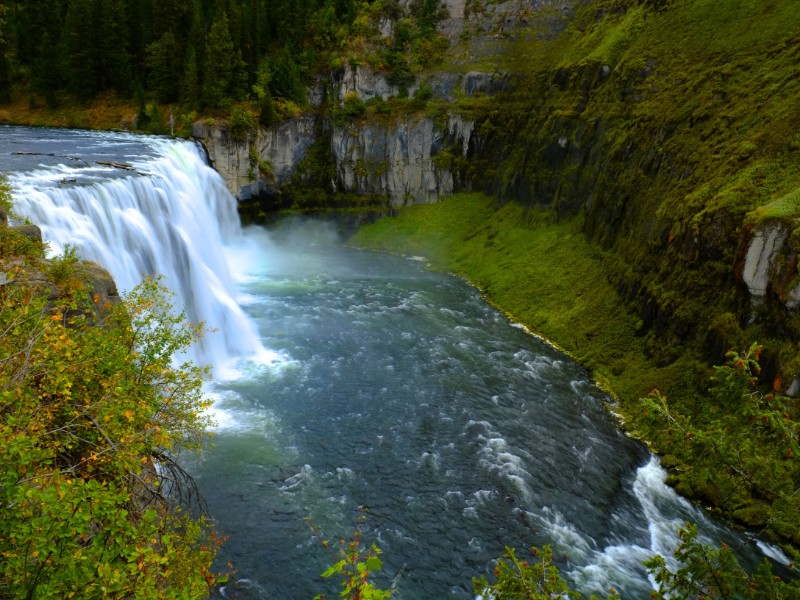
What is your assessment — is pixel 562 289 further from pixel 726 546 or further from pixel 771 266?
pixel 726 546

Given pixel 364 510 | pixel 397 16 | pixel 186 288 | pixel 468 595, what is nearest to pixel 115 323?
pixel 364 510

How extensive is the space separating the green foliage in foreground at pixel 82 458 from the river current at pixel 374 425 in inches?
257

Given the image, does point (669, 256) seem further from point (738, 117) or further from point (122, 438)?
point (122, 438)

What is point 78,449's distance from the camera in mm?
8609

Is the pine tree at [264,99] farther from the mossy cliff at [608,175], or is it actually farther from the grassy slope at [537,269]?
the grassy slope at [537,269]

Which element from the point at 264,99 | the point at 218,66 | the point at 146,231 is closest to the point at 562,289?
the point at 146,231

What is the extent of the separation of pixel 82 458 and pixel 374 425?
14.0 m

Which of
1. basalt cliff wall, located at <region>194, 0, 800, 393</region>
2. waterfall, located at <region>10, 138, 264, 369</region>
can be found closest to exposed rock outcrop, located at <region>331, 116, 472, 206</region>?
basalt cliff wall, located at <region>194, 0, 800, 393</region>

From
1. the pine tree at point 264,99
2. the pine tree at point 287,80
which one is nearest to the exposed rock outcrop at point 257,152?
the pine tree at point 264,99

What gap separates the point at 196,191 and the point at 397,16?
39.2m

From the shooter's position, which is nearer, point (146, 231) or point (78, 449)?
point (78, 449)

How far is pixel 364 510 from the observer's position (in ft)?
54.0

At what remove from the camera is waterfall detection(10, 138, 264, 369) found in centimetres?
2286

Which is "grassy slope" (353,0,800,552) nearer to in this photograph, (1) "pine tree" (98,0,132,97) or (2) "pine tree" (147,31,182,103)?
(2) "pine tree" (147,31,182,103)
